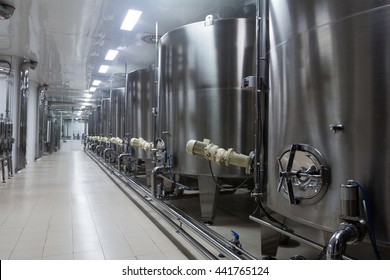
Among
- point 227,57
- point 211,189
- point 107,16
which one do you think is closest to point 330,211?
point 211,189

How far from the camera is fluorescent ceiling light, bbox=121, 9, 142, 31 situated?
14.3 ft

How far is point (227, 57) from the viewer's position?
2.87 meters

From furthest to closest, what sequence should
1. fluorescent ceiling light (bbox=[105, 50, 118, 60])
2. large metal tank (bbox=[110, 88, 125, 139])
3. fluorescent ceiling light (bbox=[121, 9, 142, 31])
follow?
large metal tank (bbox=[110, 88, 125, 139]), fluorescent ceiling light (bbox=[105, 50, 118, 60]), fluorescent ceiling light (bbox=[121, 9, 142, 31])

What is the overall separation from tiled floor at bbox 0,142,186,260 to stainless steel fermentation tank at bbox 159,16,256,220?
2.50 ft

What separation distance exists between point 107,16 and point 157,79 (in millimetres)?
1398

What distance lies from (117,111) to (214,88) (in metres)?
5.12

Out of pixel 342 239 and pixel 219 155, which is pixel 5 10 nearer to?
pixel 219 155

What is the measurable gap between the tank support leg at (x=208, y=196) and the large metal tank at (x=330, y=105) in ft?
4.12

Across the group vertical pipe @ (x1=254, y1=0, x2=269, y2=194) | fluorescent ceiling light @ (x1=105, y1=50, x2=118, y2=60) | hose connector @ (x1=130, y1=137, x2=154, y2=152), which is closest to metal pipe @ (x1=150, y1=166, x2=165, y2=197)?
hose connector @ (x1=130, y1=137, x2=154, y2=152)

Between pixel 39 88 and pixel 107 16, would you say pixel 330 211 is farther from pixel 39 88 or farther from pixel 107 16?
pixel 39 88

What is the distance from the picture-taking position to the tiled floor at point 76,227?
2.32 metres

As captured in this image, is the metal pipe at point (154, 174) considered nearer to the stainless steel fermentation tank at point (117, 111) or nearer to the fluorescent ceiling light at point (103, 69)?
the stainless steel fermentation tank at point (117, 111)

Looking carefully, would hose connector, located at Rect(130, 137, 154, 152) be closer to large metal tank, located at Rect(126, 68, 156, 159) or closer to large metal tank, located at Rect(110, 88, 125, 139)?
large metal tank, located at Rect(126, 68, 156, 159)

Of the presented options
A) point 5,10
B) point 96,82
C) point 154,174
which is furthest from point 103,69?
point 154,174
